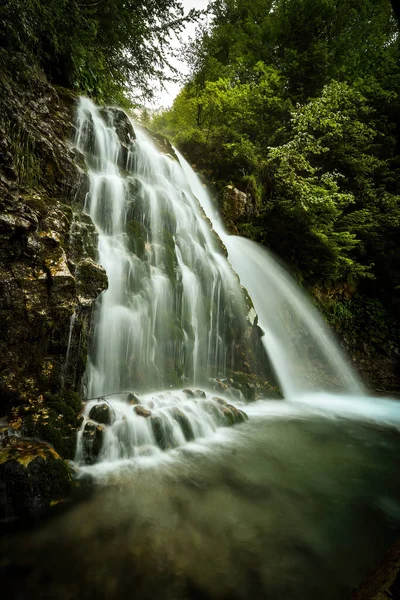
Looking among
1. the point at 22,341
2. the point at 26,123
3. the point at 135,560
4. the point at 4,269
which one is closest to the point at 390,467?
the point at 135,560

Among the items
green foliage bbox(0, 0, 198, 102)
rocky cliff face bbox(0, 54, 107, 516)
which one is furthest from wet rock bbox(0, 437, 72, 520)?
green foliage bbox(0, 0, 198, 102)

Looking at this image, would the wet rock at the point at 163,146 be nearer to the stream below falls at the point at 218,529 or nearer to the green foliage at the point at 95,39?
the green foliage at the point at 95,39

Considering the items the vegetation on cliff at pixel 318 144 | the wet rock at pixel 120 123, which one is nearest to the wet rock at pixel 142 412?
the wet rock at pixel 120 123

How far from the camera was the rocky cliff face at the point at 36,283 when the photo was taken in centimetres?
308

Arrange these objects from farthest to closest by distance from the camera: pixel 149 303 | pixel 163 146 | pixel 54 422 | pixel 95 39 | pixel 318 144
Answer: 1. pixel 318 144
2. pixel 163 146
3. pixel 95 39
4. pixel 149 303
5. pixel 54 422

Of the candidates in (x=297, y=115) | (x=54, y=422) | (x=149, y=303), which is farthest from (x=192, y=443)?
(x=297, y=115)

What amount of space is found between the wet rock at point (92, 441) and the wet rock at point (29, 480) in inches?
17.2

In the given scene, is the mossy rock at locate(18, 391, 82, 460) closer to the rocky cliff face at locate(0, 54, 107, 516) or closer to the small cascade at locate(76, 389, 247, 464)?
the rocky cliff face at locate(0, 54, 107, 516)

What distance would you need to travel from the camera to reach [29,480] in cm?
238

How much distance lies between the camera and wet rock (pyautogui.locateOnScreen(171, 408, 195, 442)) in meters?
3.93

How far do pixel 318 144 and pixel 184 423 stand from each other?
10.7 meters

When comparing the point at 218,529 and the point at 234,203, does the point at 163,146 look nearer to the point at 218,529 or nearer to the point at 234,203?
the point at 234,203

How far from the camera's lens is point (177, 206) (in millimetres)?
7375

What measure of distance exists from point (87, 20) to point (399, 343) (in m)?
13.4
